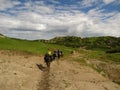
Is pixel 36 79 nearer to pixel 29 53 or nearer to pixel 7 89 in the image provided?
pixel 7 89

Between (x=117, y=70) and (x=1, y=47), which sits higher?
(x=1, y=47)

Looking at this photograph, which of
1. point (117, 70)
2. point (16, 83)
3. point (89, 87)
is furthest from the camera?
point (117, 70)

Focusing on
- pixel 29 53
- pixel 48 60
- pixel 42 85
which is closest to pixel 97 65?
pixel 29 53

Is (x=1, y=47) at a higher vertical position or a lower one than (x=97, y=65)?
higher

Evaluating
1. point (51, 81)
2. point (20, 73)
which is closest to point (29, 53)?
point (20, 73)

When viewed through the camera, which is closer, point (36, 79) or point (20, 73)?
point (36, 79)

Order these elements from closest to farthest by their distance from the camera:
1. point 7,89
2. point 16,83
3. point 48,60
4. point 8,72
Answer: point 7,89
point 16,83
point 8,72
point 48,60

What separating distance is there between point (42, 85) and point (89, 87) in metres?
5.91

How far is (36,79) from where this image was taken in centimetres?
3225

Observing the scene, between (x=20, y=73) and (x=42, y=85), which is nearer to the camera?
(x=42, y=85)

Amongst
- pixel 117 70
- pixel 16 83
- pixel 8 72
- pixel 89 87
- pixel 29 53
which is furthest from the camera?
pixel 29 53

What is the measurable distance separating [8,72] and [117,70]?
30.6 meters

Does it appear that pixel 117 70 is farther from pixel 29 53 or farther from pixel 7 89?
pixel 7 89

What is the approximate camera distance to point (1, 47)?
62.1 meters
